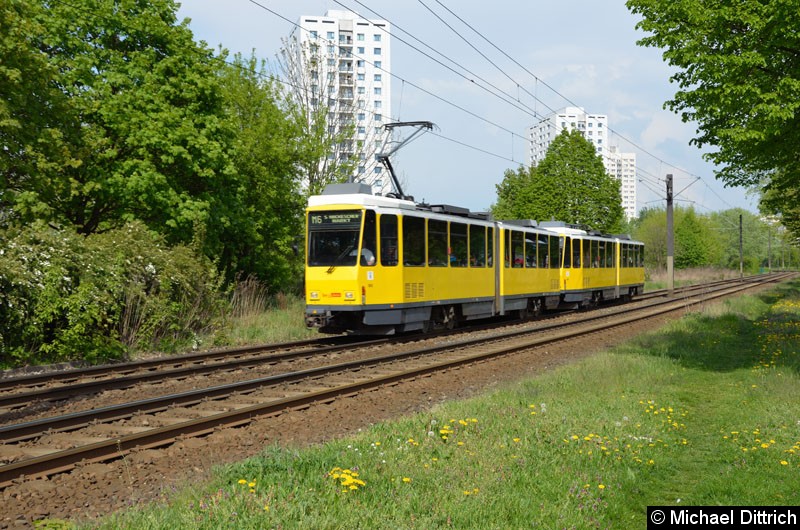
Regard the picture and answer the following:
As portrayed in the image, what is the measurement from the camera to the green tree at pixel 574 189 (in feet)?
162

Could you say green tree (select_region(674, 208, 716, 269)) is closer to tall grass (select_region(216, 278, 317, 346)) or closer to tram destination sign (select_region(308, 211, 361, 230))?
tall grass (select_region(216, 278, 317, 346))

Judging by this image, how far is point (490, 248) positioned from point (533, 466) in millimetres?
15218

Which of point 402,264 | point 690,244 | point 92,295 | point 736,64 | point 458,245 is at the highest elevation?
point 690,244

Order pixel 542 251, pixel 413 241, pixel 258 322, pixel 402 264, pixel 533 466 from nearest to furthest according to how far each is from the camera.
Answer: pixel 533 466, pixel 402 264, pixel 413 241, pixel 258 322, pixel 542 251

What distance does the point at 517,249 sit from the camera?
23.4 m

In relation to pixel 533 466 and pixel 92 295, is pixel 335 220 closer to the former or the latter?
pixel 92 295

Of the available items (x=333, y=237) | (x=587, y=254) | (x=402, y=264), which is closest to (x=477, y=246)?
(x=402, y=264)

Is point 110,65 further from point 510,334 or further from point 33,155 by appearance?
point 510,334

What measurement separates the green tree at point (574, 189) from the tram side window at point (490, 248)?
28486 mm

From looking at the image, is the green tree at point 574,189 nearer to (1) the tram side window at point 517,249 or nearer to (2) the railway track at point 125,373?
(1) the tram side window at point 517,249

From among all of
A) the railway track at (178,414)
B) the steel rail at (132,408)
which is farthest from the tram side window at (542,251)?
the steel rail at (132,408)

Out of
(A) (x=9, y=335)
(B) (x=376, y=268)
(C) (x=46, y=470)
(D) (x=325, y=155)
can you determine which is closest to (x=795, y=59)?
(B) (x=376, y=268)

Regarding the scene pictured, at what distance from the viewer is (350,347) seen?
1591 centimetres

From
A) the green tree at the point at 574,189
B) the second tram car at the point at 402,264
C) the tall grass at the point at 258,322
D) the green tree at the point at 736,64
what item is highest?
the green tree at the point at 574,189
